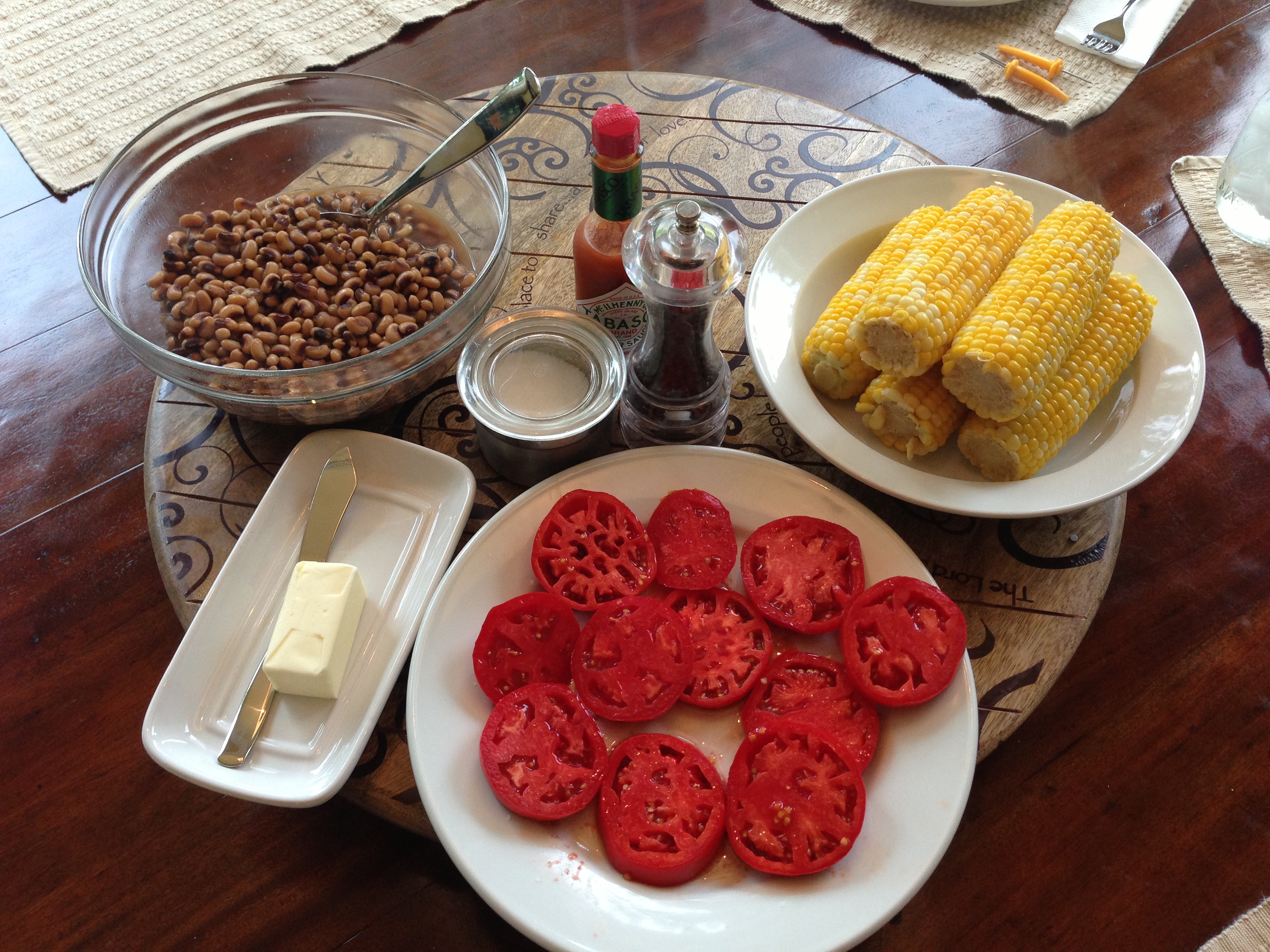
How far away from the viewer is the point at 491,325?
54.4 inches

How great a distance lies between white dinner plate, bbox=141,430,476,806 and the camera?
1.15m

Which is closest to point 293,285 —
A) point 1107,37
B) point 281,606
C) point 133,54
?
point 281,606

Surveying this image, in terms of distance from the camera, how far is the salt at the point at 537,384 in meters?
1.35

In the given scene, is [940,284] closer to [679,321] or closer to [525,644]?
[679,321]

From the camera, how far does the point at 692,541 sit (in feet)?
4.25

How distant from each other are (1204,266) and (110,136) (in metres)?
2.60

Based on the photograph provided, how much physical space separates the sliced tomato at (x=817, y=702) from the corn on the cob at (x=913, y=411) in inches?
14.1

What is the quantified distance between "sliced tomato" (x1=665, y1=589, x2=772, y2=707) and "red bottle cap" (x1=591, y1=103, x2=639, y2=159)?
0.62 m

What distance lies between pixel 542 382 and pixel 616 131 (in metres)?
0.39

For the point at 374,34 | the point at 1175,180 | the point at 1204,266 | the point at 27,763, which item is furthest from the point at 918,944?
the point at 374,34


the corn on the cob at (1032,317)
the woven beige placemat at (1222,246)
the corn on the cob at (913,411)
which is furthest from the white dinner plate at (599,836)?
the woven beige placemat at (1222,246)

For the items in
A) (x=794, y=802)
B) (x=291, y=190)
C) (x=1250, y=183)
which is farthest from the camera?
(x=1250, y=183)

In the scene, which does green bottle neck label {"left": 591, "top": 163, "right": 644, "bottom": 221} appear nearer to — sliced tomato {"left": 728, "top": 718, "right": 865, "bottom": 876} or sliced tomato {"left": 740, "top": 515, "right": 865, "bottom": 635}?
sliced tomato {"left": 740, "top": 515, "right": 865, "bottom": 635}

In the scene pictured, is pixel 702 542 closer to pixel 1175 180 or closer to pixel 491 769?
pixel 491 769
